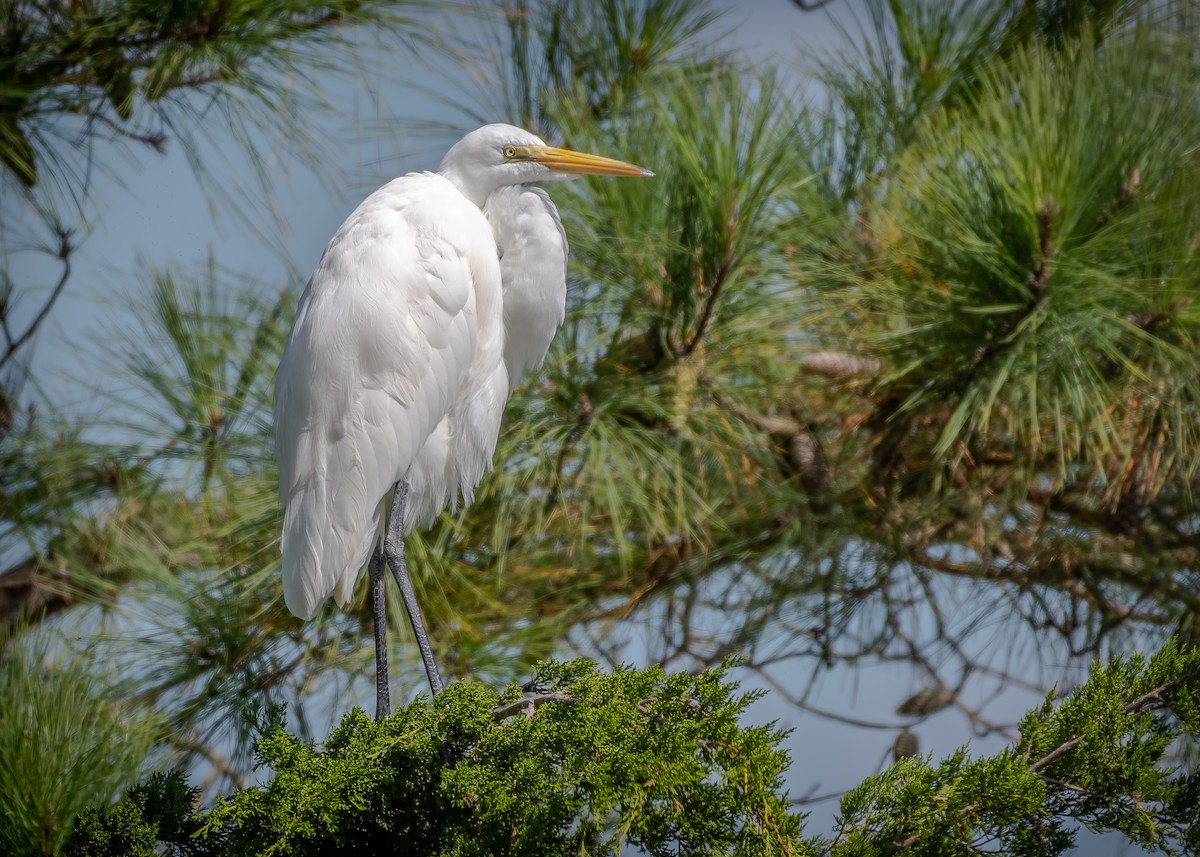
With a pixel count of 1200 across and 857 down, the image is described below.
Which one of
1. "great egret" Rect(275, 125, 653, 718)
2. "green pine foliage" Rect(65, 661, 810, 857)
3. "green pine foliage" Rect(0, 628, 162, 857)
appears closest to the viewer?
"green pine foliage" Rect(65, 661, 810, 857)

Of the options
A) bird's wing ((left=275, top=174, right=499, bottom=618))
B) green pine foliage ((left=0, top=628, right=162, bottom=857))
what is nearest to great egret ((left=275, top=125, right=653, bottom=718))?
bird's wing ((left=275, top=174, right=499, bottom=618))

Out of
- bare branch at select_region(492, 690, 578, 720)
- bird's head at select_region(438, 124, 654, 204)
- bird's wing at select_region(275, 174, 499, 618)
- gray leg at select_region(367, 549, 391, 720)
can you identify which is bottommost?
bare branch at select_region(492, 690, 578, 720)

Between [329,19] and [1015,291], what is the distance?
0.89 metres

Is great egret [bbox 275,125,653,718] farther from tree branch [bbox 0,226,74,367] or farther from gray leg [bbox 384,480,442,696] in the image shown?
tree branch [bbox 0,226,74,367]

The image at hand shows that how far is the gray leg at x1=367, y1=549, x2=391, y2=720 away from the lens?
108cm

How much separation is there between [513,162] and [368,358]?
9.4 inches

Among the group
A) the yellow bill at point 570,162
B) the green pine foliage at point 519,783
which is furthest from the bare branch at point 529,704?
the yellow bill at point 570,162

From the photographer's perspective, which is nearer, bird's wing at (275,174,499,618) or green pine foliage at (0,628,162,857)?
green pine foliage at (0,628,162,857)

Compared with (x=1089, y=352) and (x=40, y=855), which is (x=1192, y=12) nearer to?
(x=1089, y=352)

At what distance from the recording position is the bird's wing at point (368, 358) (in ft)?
3.74

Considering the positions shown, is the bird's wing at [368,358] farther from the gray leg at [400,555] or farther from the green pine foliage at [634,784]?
the green pine foliage at [634,784]

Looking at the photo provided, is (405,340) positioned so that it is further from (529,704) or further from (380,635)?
(529,704)

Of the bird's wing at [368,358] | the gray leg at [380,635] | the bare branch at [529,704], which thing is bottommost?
the bare branch at [529,704]

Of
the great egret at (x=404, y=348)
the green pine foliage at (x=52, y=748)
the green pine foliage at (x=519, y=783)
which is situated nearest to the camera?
the green pine foliage at (x=519, y=783)
